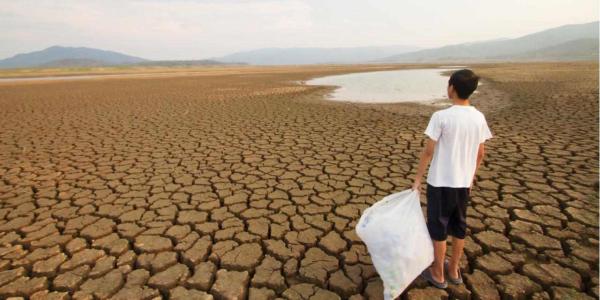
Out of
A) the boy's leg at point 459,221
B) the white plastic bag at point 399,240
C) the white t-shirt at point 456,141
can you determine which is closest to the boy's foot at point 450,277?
the boy's leg at point 459,221

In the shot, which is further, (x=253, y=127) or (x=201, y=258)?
(x=253, y=127)

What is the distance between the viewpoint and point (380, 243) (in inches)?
69.1

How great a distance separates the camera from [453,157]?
Answer: 1.73 meters

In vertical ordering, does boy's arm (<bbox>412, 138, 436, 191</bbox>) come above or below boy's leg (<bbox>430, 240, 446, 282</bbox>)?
above

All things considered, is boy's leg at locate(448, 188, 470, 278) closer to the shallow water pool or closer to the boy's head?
the boy's head

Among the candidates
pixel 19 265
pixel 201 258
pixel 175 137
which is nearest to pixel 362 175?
pixel 201 258

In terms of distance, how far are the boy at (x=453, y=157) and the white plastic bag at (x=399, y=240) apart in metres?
0.14

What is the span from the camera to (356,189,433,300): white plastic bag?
170 centimetres

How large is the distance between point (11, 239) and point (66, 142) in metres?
3.93

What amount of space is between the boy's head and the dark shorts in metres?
0.51

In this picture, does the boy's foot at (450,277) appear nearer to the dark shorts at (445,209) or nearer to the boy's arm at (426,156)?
the dark shorts at (445,209)

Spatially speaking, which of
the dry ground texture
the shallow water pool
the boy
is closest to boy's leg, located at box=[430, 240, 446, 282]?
the boy

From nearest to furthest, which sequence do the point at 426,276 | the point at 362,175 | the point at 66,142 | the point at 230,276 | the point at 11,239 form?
the point at 426,276, the point at 230,276, the point at 11,239, the point at 362,175, the point at 66,142

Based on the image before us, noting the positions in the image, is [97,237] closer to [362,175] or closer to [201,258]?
[201,258]
